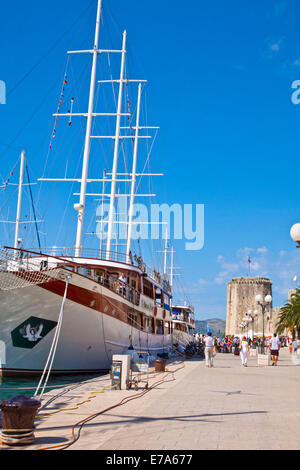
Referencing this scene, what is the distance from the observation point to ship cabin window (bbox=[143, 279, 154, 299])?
25.5 metres

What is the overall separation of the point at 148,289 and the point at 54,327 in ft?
35.3

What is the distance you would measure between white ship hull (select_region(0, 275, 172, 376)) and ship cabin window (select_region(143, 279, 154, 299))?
7.12 meters

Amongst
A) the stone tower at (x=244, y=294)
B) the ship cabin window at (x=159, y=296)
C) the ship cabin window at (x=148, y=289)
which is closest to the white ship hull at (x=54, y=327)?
the ship cabin window at (x=148, y=289)

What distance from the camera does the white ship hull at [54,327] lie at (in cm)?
1603

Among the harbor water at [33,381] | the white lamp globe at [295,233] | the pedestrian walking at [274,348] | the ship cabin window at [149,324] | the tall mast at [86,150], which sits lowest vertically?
the harbor water at [33,381]

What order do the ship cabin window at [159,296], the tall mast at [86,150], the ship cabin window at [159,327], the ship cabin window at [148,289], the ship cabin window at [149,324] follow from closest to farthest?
the tall mast at [86,150] → the ship cabin window at [148,289] → the ship cabin window at [149,324] → the ship cabin window at [159,296] → the ship cabin window at [159,327]

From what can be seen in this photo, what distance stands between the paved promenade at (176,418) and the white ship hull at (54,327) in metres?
4.16

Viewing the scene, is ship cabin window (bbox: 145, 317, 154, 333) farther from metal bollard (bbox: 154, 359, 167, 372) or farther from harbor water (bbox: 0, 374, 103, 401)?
metal bollard (bbox: 154, 359, 167, 372)

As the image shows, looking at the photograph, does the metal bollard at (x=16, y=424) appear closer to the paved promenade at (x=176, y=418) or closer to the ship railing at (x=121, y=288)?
the paved promenade at (x=176, y=418)

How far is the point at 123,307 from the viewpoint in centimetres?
2033

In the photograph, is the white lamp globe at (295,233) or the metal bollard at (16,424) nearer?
the metal bollard at (16,424)

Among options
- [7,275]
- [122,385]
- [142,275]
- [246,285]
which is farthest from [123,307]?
[246,285]

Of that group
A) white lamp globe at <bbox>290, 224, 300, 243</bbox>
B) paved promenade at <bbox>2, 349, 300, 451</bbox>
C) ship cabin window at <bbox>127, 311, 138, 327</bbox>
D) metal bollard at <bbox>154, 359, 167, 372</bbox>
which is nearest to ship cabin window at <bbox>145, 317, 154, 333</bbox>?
ship cabin window at <bbox>127, 311, 138, 327</bbox>

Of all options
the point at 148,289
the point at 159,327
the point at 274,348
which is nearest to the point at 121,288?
the point at 148,289
